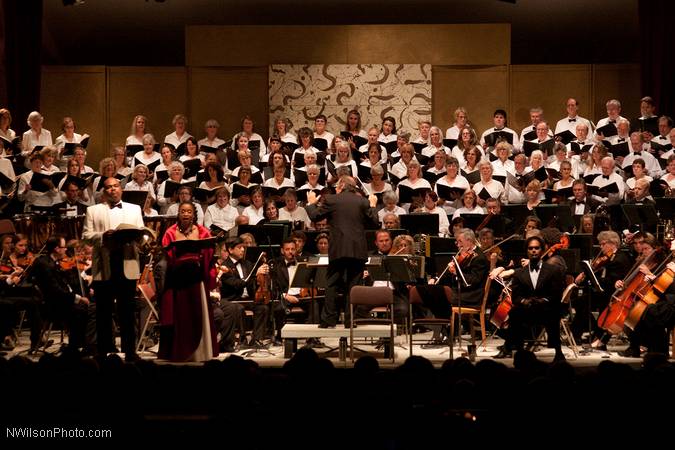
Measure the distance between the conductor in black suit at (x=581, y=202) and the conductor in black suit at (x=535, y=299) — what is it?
2.43 metres

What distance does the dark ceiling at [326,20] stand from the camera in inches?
569

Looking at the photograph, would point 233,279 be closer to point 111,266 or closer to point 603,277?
point 111,266

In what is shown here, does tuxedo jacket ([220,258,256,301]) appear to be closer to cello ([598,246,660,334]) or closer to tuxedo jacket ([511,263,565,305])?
tuxedo jacket ([511,263,565,305])

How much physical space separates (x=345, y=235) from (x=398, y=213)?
2.97m

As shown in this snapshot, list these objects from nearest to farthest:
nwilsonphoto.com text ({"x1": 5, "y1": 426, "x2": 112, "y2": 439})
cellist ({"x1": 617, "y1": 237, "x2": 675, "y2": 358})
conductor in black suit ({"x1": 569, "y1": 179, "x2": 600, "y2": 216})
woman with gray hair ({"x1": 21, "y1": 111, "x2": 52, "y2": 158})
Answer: nwilsonphoto.com text ({"x1": 5, "y1": 426, "x2": 112, "y2": 439})
cellist ({"x1": 617, "y1": 237, "x2": 675, "y2": 358})
conductor in black suit ({"x1": 569, "y1": 179, "x2": 600, "y2": 216})
woman with gray hair ({"x1": 21, "y1": 111, "x2": 52, "y2": 158})

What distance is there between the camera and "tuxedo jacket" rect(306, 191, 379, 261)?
25.0 ft

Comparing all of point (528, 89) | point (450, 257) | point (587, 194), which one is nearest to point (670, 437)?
point (450, 257)

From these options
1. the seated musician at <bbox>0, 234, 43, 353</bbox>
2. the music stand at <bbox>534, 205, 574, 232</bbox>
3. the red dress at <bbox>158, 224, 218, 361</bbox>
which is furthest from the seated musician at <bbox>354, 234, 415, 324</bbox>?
the seated musician at <bbox>0, 234, 43, 353</bbox>

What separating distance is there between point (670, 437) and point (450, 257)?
185 inches

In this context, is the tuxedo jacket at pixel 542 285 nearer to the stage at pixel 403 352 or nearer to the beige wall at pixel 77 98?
the stage at pixel 403 352

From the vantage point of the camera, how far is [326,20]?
14938mm

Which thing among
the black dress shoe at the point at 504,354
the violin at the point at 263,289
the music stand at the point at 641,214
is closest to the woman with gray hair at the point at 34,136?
the violin at the point at 263,289

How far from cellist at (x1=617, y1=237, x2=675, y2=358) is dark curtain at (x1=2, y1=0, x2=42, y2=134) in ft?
28.2

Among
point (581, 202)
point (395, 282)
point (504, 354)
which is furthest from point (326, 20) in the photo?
point (504, 354)
